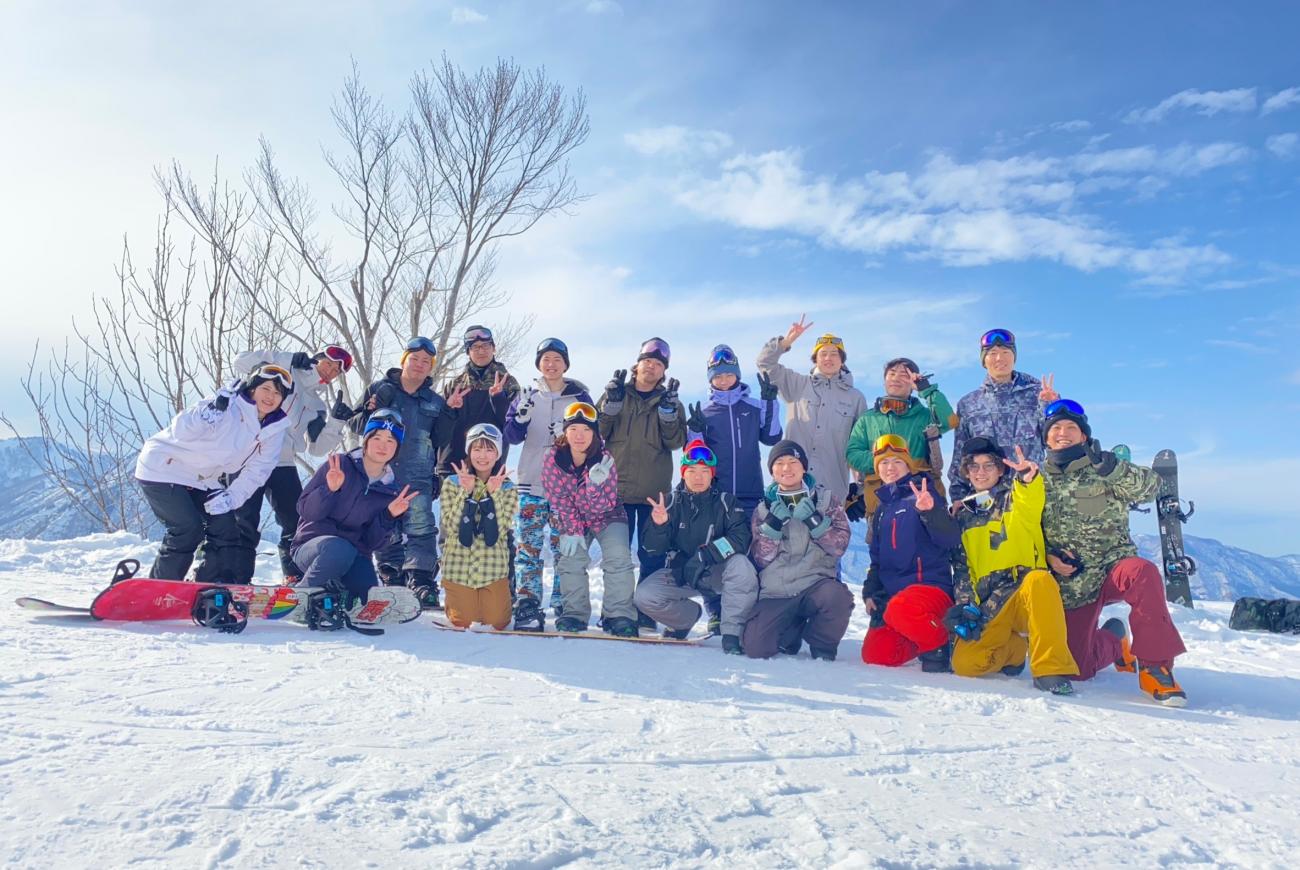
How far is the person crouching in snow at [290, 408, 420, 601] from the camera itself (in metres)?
4.63

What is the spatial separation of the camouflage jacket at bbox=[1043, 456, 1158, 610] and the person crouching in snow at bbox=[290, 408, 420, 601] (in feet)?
13.1

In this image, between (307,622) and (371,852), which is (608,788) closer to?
(371,852)

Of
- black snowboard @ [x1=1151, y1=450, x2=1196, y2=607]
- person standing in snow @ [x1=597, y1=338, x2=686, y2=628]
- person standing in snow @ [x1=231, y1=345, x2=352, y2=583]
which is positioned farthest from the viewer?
black snowboard @ [x1=1151, y1=450, x2=1196, y2=607]

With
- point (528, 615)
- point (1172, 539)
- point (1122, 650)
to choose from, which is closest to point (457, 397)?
point (528, 615)

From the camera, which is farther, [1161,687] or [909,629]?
[909,629]

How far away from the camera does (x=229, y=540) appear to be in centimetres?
502

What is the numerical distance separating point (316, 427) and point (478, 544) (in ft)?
6.12

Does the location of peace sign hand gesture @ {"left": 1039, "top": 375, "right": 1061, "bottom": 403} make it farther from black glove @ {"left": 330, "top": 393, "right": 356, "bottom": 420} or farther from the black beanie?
black glove @ {"left": 330, "top": 393, "right": 356, "bottom": 420}

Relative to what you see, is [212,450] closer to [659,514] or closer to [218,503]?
[218,503]

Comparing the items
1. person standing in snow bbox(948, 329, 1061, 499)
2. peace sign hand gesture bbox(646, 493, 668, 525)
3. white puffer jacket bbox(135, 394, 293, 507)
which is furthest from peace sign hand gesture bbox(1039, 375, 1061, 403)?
white puffer jacket bbox(135, 394, 293, 507)

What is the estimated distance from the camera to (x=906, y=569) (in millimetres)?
4438

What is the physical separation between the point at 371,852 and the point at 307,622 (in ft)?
9.65

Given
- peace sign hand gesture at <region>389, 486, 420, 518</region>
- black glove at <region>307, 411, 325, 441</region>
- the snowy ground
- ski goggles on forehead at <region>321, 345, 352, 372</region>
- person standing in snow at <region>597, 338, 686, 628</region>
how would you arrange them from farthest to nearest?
ski goggles on forehead at <region>321, 345, 352, 372</region>, black glove at <region>307, 411, 325, 441</region>, person standing in snow at <region>597, 338, 686, 628</region>, peace sign hand gesture at <region>389, 486, 420, 518</region>, the snowy ground

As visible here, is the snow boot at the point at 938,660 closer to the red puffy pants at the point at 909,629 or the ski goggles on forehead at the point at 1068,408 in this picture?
the red puffy pants at the point at 909,629
